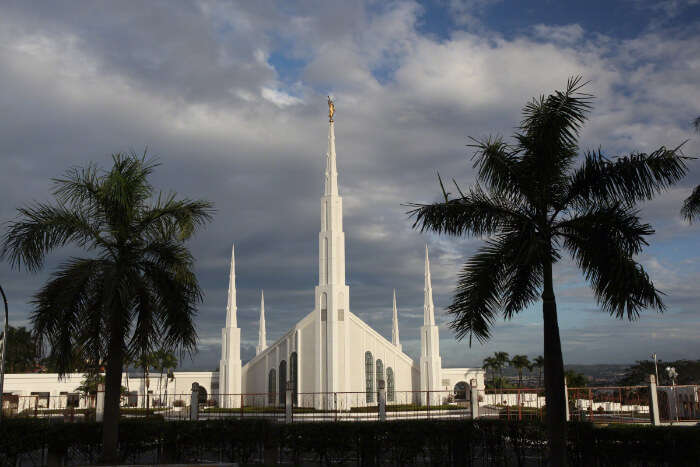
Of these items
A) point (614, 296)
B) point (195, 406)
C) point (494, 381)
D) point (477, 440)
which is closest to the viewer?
point (614, 296)

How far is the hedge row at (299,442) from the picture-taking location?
46.4 feet

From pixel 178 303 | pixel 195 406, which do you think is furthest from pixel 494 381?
pixel 178 303

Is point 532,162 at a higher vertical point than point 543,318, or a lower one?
higher

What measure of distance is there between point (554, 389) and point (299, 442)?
6.71m

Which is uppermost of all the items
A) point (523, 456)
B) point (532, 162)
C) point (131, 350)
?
point (532, 162)

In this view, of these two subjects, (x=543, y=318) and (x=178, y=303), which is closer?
(x=543, y=318)

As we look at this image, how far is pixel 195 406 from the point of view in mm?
18781

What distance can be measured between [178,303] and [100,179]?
3136mm

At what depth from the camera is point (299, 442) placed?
14.6m

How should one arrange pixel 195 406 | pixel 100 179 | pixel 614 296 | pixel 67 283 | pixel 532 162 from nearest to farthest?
pixel 614 296 < pixel 532 162 < pixel 67 283 < pixel 100 179 < pixel 195 406

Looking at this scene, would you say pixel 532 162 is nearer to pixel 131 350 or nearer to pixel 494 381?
pixel 131 350

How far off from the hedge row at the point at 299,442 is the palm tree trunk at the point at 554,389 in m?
3.39

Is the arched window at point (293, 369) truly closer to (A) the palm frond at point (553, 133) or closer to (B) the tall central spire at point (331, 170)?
(B) the tall central spire at point (331, 170)

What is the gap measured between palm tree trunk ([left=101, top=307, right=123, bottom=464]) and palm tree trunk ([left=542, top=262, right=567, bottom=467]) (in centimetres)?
840
